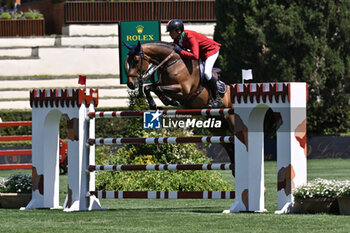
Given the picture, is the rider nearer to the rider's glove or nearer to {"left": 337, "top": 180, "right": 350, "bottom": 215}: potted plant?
the rider's glove

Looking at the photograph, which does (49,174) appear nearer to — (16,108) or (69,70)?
(16,108)

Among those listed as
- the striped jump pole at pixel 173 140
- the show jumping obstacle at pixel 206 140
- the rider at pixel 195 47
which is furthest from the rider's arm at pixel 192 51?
the striped jump pole at pixel 173 140

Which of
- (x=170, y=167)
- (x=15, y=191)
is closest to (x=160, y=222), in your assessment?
(x=170, y=167)

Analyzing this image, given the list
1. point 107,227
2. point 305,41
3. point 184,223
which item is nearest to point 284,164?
point 184,223

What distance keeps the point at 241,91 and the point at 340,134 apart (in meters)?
21.3

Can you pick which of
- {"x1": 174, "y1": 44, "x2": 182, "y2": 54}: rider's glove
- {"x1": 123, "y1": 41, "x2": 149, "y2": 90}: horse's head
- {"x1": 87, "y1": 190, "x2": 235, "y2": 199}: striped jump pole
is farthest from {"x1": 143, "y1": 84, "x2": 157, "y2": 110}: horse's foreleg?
{"x1": 87, "y1": 190, "x2": 235, "y2": 199}: striped jump pole

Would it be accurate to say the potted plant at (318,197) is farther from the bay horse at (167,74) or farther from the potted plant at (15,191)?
the potted plant at (15,191)

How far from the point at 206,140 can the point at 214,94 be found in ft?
4.34

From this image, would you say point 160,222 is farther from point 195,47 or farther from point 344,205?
point 195,47

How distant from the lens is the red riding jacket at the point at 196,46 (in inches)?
497

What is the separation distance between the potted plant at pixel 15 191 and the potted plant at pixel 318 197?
4.35m

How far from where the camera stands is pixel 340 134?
1267 inches

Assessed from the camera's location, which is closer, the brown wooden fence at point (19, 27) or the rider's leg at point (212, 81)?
the rider's leg at point (212, 81)

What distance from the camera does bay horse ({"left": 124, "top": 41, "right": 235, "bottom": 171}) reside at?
484 inches
